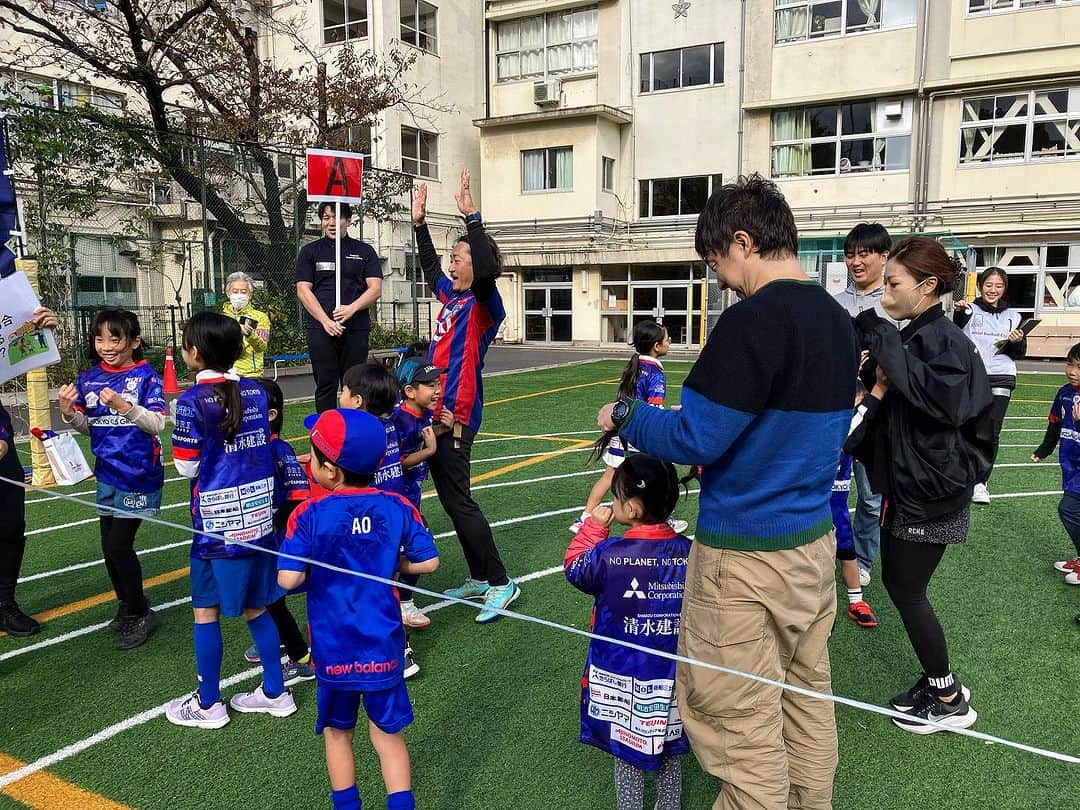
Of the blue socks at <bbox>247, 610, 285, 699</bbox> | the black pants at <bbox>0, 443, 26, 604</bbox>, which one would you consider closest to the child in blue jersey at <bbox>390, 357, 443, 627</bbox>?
the blue socks at <bbox>247, 610, 285, 699</bbox>

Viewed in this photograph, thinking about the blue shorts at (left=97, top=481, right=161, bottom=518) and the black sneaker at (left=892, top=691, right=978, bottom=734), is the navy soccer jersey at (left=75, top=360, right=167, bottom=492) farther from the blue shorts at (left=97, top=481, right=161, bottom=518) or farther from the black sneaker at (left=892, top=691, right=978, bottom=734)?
the black sneaker at (left=892, top=691, right=978, bottom=734)

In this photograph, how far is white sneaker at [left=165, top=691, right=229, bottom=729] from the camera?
3.41 m

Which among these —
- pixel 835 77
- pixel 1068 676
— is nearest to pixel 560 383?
pixel 1068 676

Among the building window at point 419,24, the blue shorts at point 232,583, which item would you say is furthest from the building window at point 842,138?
the blue shorts at point 232,583

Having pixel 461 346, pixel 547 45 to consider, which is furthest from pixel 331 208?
pixel 547 45

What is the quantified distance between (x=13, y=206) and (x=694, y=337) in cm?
2571

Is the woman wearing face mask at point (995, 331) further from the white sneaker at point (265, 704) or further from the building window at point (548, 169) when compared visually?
the building window at point (548, 169)

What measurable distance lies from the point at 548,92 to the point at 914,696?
2918 centimetres

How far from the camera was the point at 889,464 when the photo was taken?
128 inches

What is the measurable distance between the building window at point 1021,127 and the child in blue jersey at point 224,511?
86.4 feet

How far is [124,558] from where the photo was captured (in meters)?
4.20

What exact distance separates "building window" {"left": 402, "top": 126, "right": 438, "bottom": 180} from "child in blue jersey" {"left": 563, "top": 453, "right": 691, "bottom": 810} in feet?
87.9

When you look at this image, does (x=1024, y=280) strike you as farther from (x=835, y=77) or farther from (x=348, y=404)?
(x=348, y=404)

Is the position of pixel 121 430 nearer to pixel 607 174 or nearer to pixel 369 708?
pixel 369 708
